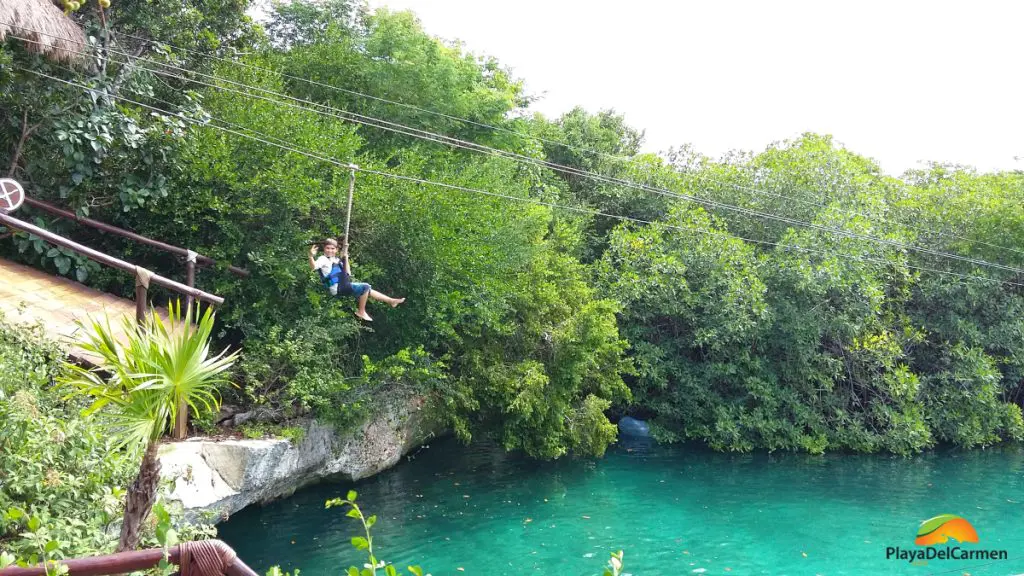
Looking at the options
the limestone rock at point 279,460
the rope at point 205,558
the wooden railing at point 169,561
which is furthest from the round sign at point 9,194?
the rope at point 205,558

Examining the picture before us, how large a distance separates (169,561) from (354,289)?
7294 mm

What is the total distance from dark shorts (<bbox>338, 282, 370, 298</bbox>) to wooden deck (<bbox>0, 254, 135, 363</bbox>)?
247 centimetres

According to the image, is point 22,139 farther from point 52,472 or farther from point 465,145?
point 465,145

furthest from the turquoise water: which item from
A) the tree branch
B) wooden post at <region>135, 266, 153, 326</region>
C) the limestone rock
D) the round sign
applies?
the tree branch

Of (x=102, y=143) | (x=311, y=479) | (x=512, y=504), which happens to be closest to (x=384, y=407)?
(x=311, y=479)

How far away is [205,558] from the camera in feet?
8.63

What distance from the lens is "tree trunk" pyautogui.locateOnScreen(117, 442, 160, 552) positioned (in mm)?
4566

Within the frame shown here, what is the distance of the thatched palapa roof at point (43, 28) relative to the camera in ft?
30.2

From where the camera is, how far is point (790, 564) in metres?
10.7

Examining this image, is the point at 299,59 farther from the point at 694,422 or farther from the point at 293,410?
the point at 694,422

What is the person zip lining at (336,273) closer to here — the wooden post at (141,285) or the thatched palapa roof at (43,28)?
the wooden post at (141,285)

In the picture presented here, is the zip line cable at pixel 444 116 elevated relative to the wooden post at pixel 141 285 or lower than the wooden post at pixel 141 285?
elevated

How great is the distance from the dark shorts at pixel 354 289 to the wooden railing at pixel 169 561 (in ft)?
23.1

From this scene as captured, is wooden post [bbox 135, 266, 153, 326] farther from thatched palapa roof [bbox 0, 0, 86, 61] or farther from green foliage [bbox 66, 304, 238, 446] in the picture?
thatched palapa roof [bbox 0, 0, 86, 61]
